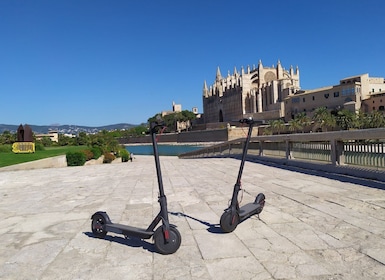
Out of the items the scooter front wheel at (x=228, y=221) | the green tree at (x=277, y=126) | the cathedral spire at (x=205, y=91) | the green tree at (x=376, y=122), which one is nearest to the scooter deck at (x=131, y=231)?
the scooter front wheel at (x=228, y=221)

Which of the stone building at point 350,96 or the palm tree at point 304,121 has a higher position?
the stone building at point 350,96

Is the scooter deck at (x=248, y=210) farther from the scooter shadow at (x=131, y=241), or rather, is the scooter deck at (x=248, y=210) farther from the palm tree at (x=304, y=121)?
the palm tree at (x=304, y=121)

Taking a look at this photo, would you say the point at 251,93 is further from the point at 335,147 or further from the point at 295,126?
the point at 335,147

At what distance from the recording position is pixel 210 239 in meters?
3.81

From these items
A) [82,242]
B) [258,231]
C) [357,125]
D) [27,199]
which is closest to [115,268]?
[82,242]

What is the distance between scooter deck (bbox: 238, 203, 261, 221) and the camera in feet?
13.5

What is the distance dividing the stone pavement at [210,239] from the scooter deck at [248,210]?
0.53 ft

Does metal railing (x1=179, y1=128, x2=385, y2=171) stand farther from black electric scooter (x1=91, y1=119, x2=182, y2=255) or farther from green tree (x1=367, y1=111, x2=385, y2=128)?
green tree (x1=367, y1=111, x2=385, y2=128)

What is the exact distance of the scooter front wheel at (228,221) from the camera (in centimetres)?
390

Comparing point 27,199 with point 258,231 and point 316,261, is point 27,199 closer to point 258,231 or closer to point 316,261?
point 258,231

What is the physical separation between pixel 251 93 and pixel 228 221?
96522 millimetres

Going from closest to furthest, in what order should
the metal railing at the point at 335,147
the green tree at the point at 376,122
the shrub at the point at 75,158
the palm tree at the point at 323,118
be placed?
the metal railing at the point at 335,147 → the shrub at the point at 75,158 → the green tree at the point at 376,122 → the palm tree at the point at 323,118

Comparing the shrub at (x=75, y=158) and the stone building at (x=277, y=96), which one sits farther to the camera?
the stone building at (x=277, y=96)

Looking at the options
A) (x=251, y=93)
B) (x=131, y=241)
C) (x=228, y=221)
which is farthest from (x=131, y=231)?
(x=251, y=93)
